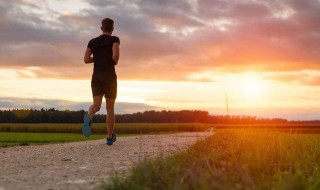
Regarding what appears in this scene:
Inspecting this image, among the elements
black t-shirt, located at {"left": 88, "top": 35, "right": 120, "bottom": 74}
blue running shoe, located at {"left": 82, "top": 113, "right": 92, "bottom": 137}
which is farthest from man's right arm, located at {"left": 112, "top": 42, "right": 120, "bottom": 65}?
blue running shoe, located at {"left": 82, "top": 113, "right": 92, "bottom": 137}

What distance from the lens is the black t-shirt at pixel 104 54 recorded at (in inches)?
445

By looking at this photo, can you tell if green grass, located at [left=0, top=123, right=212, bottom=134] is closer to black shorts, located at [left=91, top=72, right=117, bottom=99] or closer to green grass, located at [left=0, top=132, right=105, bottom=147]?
green grass, located at [left=0, top=132, right=105, bottom=147]

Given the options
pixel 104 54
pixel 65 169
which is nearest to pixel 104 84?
pixel 104 54

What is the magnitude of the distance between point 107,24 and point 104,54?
0.70 m

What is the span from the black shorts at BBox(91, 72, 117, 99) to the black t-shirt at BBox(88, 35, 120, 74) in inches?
4.8

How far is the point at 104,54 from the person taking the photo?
11.3m

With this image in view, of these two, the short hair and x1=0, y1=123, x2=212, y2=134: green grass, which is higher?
the short hair

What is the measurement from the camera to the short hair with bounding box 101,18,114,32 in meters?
11.4

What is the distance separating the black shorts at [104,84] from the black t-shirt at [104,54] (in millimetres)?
121

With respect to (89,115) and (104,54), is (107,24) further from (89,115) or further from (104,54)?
(89,115)

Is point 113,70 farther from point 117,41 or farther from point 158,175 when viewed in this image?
point 158,175

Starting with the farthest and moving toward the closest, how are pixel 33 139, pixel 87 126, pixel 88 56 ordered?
pixel 33 139 → pixel 88 56 → pixel 87 126

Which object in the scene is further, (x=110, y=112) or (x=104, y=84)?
(x=110, y=112)

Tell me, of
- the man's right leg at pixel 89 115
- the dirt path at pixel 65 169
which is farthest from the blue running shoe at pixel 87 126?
the dirt path at pixel 65 169
